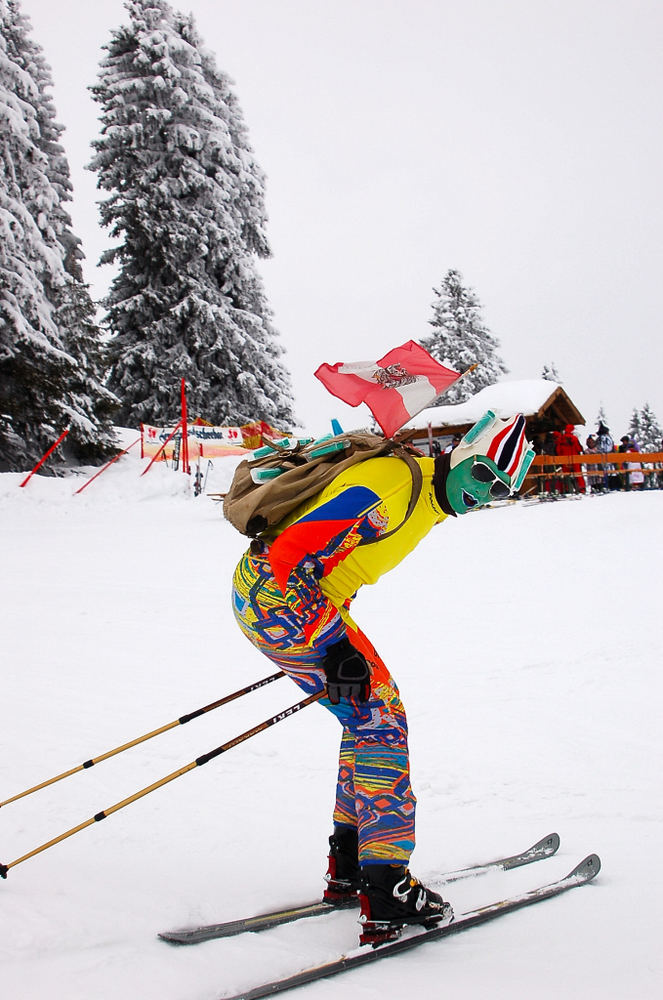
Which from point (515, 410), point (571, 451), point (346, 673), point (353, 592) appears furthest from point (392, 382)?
point (515, 410)

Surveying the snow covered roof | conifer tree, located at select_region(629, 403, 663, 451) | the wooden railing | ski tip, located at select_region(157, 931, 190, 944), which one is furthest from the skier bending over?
conifer tree, located at select_region(629, 403, 663, 451)

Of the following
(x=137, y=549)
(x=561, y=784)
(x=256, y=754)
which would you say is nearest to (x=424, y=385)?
(x=561, y=784)

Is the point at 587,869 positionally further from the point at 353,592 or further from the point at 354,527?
the point at 354,527

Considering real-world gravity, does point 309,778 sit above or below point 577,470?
below

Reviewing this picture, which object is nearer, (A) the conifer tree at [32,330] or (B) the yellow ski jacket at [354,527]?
(B) the yellow ski jacket at [354,527]

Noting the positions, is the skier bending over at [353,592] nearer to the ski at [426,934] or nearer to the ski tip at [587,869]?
the ski at [426,934]

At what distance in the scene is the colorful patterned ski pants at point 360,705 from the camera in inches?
98.4

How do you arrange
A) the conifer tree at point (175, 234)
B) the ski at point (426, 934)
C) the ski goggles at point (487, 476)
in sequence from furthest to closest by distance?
the conifer tree at point (175, 234)
the ski goggles at point (487, 476)
the ski at point (426, 934)

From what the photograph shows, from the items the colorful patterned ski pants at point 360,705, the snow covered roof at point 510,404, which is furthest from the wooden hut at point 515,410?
the colorful patterned ski pants at point 360,705

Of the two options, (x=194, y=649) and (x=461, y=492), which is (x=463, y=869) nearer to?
(x=461, y=492)

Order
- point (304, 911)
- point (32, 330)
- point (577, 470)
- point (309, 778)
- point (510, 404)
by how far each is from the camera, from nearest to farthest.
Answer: point (304, 911), point (309, 778), point (32, 330), point (577, 470), point (510, 404)

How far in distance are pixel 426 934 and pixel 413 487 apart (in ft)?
4.91

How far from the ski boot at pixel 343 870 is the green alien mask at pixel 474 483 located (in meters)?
1.37

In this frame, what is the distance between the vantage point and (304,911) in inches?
107
